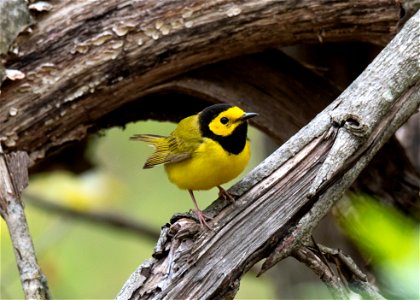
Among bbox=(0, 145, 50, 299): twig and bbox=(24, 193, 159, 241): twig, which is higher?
bbox=(24, 193, 159, 241): twig

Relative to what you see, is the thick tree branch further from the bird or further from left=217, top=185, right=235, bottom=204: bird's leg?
the bird

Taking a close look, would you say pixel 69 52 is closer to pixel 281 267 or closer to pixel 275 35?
pixel 275 35

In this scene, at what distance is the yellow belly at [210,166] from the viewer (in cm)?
344

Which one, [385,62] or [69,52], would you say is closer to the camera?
[385,62]

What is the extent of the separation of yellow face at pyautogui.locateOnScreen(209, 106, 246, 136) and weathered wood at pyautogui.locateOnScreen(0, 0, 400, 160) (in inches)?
18.4

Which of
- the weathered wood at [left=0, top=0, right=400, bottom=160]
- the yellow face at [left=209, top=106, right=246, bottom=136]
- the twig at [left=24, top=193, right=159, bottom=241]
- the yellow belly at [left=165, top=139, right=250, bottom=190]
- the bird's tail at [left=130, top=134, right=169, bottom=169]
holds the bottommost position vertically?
the yellow belly at [left=165, top=139, right=250, bottom=190]

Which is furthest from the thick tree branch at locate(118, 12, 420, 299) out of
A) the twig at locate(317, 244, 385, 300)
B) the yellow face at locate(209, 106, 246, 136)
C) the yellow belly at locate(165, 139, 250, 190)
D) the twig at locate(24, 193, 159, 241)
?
the twig at locate(24, 193, 159, 241)

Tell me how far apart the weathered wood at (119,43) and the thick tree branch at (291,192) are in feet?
2.18

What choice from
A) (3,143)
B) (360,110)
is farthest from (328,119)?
(3,143)

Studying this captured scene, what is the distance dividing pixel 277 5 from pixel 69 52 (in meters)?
1.01

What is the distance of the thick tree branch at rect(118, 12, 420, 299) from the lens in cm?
272

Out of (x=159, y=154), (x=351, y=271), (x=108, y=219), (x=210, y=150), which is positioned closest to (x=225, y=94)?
(x=159, y=154)

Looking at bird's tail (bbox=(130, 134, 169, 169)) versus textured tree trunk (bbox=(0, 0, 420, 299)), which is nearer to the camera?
textured tree trunk (bbox=(0, 0, 420, 299))

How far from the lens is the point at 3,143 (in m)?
3.75
